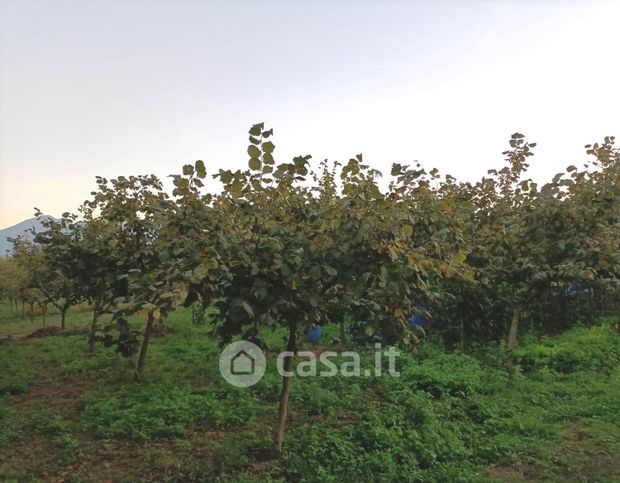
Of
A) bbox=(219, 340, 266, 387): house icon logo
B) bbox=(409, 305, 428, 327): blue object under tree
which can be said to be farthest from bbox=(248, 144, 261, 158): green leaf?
bbox=(219, 340, 266, 387): house icon logo

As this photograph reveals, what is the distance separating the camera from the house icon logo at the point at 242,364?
6209 mm

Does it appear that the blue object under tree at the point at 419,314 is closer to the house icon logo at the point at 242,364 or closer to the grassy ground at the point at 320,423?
the grassy ground at the point at 320,423

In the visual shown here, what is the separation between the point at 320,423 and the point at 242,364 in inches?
94.9

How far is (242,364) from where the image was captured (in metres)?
6.96

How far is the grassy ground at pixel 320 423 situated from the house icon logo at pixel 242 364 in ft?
0.58

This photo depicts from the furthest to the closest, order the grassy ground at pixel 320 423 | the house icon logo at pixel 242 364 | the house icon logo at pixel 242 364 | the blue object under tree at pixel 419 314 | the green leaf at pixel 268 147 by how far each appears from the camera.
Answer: the house icon logo at pixel 242 364, the house icon logo at pixel 242 364, the grassy ground at pixel 320 423, the blue object under tree at pixel 419 314, the green leaf at pixel 268 147

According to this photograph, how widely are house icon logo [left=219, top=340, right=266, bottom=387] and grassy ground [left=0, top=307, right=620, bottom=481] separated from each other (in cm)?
18

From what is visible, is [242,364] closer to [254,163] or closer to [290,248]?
[290,248]

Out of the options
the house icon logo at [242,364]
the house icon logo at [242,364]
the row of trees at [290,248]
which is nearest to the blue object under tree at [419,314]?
the row of trees at [290,248]

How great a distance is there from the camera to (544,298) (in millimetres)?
9773

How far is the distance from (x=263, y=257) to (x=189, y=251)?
1.68 feet

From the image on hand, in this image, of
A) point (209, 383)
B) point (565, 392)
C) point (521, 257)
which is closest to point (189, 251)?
point (209, 383)

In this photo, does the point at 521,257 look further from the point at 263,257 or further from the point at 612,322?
the point at 612,322

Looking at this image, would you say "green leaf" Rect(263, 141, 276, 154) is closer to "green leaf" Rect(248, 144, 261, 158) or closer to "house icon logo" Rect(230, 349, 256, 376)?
"green leaf" Rect(248, 144, 261, 158)
